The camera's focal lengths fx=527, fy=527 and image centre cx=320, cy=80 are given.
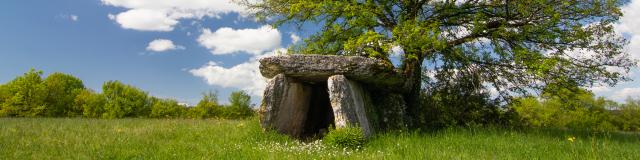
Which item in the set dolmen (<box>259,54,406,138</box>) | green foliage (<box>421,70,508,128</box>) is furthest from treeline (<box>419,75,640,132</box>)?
dolmen (<box>259,54,406,138</box>)

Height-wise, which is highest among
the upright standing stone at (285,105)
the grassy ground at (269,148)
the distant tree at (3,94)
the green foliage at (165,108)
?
the distant tree at (3,94)

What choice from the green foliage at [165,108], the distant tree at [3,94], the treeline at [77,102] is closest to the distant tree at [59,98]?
the treeline at [77,102]

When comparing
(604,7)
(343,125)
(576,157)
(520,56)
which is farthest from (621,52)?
(343,125)

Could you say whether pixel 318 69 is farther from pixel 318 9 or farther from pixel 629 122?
pixel 629 122

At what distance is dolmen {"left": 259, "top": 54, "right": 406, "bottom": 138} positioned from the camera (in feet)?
38.5

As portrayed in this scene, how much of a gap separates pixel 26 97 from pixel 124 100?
6.98m

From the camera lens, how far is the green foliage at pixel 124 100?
38.8 metres

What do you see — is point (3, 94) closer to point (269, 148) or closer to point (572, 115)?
point (269, 148)

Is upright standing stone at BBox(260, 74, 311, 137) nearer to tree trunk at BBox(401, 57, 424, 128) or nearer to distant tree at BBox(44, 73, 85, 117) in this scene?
tree trunk at BBox(401, 57, 424, 128)

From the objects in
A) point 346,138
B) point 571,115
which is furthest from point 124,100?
point 571,115

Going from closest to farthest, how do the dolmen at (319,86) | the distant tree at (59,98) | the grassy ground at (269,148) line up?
1. the grassy ground at (269,148)
2. the dolmen at (319,86)
3. the distant tree at (59,98)

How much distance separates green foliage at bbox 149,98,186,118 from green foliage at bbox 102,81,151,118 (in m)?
0.93

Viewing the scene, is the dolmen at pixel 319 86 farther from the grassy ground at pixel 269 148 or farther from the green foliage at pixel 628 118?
the green foliage at pixel 628 118

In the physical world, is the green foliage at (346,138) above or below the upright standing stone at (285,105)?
below
